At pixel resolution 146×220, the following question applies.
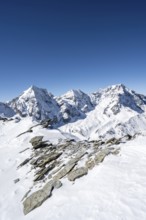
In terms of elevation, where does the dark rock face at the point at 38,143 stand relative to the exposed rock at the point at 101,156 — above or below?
above

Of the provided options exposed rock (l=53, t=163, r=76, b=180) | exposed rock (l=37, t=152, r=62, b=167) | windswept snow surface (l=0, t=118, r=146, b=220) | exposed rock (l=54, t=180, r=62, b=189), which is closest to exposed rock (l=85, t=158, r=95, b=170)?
windswept snow surface (l=0, t=118, r=146, b=220)

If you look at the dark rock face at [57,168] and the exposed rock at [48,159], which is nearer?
the dark rock face at [57,168]

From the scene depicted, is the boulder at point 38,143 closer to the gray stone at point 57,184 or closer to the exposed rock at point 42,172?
the exposed rock at point 42,172

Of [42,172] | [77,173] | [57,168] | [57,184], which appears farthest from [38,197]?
[57,168]

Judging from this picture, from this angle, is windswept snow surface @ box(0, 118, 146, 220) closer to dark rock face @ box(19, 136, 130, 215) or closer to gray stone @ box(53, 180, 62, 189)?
gray stone @ box(53, 180, 62, 189)

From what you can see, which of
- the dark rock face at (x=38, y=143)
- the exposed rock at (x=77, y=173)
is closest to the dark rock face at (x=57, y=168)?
the exposed rock at (x=77, y=173)
